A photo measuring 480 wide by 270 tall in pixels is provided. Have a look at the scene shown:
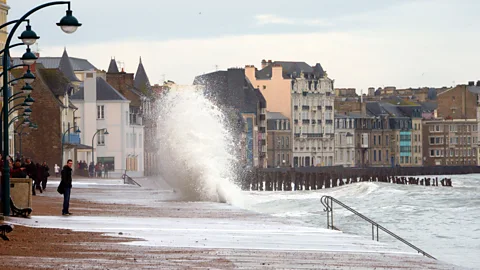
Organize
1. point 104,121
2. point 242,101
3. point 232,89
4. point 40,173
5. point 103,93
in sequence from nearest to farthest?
point 40,173
point 103,93
point 104,121
point 232,89
point 242,101

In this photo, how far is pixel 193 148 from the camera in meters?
61.9

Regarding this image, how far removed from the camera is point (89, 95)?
12169 cm

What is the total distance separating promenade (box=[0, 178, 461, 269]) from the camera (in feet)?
68.4

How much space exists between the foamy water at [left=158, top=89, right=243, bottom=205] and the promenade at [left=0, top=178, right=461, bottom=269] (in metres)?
23.0

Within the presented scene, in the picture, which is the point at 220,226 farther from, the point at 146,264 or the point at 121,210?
the point at 146,264

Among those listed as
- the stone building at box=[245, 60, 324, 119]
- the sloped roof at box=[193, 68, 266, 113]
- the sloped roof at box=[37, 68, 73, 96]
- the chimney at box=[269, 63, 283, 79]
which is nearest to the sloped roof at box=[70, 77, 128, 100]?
the sloped roof at box=[37, 68, 73, 96]

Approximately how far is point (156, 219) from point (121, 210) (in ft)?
18.3

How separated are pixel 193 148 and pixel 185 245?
37.1 meters

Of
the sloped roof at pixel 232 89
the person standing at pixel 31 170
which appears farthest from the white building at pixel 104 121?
the person standing at pixel 31 170

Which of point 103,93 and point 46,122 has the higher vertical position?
point 103,93

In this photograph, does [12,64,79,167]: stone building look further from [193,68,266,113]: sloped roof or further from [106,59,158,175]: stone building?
[193,68,266,113]: sloped roof

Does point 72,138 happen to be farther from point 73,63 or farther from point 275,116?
point 275,116

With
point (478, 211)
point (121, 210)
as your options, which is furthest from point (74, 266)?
point (478, 211)

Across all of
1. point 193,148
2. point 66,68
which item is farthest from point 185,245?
point 66,68
